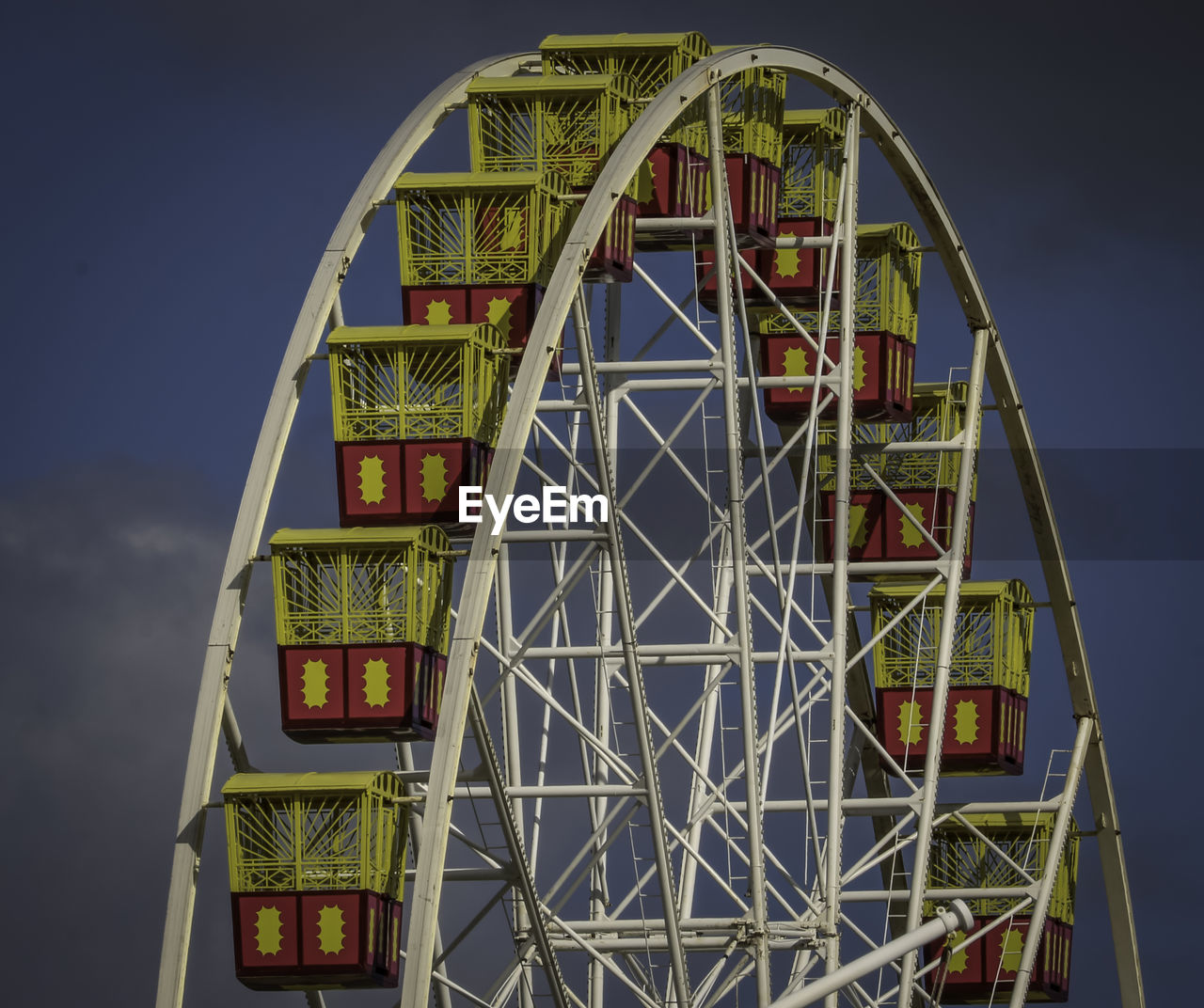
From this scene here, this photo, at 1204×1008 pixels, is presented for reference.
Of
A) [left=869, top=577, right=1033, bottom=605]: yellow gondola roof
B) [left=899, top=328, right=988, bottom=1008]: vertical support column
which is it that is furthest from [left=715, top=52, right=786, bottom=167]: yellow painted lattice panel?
[left=869, top=577, right=1033, bottom=605]: yellow gondola roof

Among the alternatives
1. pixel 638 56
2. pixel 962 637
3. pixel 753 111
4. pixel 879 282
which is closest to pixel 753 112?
pixel 753 111

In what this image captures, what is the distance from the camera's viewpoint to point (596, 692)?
4334cm

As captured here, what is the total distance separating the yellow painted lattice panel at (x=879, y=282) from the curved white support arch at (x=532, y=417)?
929mm

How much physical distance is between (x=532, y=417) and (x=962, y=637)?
1572cm

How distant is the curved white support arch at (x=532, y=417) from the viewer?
30875mm

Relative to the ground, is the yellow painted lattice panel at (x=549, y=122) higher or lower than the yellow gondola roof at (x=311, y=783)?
higher

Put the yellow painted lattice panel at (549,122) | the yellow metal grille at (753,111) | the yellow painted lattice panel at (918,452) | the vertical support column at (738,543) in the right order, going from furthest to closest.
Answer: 1. the yellow painted lattice panel at (918,452)
2. the yellow metal grille at (753,111)
3. the yellow painted lattice panel at (549,122)
4. the vertical support column at (738,543)

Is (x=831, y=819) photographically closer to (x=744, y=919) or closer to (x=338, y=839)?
(x=744, y=919)

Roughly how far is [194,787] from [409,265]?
7197 millimetres

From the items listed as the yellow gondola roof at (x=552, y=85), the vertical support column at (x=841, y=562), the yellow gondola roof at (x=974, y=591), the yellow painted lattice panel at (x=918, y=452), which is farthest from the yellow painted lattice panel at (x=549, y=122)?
the yellow gondola roof at (x=974, y=591)

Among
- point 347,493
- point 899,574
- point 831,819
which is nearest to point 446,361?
point 347,493

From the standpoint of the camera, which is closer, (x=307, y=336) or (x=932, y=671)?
(x=307, y=336)

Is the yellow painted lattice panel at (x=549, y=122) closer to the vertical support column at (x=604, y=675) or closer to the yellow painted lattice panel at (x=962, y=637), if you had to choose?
the vertical support column at (x=604, y=675)

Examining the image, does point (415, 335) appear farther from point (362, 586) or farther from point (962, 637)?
point (962, 637)
